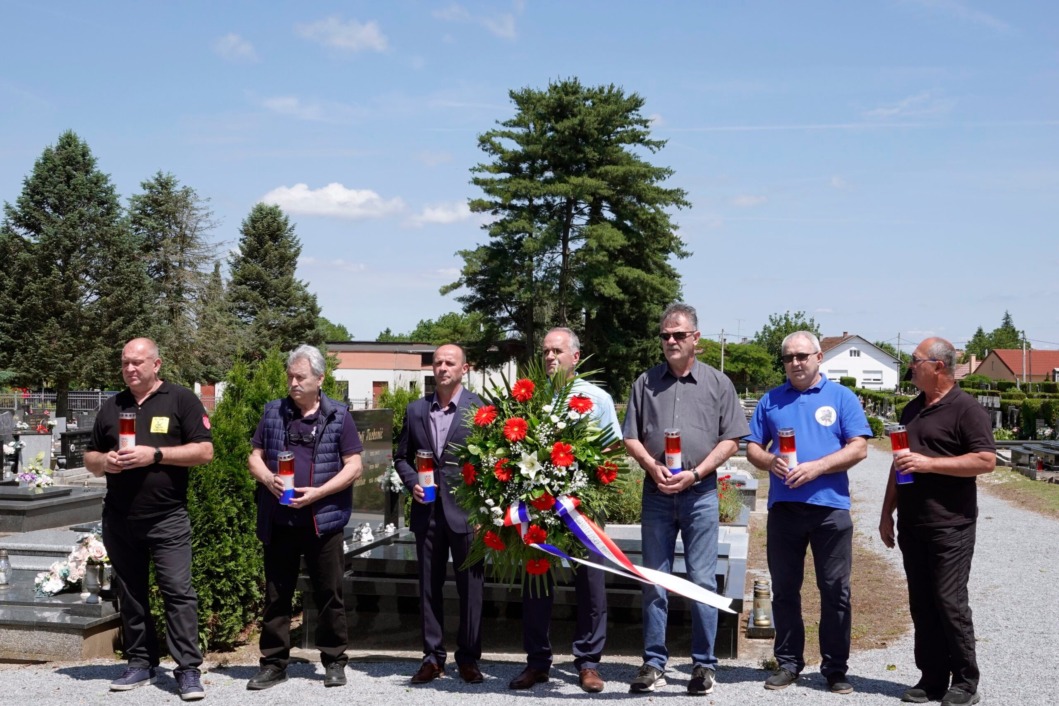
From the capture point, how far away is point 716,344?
329 feet

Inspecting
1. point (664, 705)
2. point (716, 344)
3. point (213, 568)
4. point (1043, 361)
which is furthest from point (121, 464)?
point (1043, 361)

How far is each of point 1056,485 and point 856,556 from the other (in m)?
9.58

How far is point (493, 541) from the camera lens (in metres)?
5.39

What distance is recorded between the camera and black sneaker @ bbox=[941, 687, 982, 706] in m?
5.04

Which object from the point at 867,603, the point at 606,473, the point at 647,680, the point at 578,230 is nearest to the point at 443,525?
the point at 606,473

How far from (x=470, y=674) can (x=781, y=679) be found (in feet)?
5.67

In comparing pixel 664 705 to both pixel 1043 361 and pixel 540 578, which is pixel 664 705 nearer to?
pixel 540 578

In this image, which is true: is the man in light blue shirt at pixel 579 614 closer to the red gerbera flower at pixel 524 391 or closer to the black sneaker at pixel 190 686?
the red gerbera flower at pixel 524 391

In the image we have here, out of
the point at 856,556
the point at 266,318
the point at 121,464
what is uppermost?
the point at 266,318

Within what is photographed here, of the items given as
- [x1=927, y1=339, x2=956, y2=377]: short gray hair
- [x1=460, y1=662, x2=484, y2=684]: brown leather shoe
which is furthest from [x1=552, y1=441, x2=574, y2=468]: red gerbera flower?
[x1=927, y1=339, x2=956, y2=377]: short gray hair

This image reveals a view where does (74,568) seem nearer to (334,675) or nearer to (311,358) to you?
(334,675)

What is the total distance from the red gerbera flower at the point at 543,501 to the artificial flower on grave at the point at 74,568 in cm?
347

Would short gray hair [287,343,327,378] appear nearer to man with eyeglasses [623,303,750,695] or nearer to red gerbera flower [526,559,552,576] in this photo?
red gerbera flower [526,559,552,576]

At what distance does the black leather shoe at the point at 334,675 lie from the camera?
223 inches
